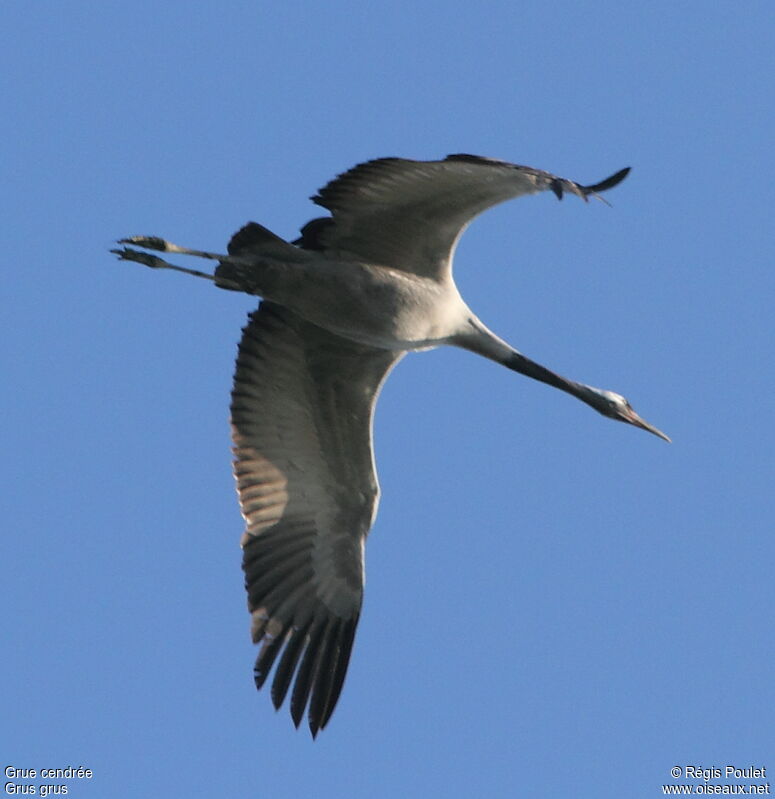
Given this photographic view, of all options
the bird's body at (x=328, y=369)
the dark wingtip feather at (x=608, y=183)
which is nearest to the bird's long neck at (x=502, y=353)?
the bird's body at (x=328, y=369)

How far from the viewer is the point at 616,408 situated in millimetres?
12844

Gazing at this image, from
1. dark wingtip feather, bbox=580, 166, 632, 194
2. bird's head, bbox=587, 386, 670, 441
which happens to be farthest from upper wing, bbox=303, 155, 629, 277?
bird's head, bbox=587, 386, 670, 441

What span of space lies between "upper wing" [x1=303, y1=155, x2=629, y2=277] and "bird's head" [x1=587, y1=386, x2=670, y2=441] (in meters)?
1.83

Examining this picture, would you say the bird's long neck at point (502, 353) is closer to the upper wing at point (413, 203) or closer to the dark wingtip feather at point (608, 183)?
the upper wing at point (413, 203)

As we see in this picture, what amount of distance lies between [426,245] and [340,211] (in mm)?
707

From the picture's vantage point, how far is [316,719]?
11.9m

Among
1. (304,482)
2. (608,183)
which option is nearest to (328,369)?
(304,482)

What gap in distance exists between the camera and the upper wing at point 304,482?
480 inches

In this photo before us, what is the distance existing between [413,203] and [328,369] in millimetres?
1658

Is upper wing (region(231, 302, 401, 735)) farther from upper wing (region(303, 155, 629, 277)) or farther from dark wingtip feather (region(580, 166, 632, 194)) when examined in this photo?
dark wingtip feather (region(580, 166, 632, 194))

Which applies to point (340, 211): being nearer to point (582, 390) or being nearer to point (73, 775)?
point (582, 390)

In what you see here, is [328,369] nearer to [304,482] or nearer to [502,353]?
[304,482]

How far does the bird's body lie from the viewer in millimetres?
11539

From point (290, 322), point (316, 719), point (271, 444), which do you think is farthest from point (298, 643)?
point (290, 322)
